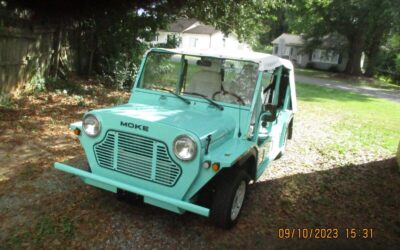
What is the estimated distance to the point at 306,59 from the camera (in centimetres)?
4600

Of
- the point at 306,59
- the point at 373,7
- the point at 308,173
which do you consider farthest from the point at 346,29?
the point at 308,173

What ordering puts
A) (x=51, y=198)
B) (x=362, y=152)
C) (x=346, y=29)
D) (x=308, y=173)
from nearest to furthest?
(x=51, y=198)
(x=308, y=173)
(x=362, y=152)
(x=346, y=29)

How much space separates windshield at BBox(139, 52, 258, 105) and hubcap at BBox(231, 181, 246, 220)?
41.6 inches

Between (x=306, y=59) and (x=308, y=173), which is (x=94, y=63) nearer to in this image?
(x=308, y=173)

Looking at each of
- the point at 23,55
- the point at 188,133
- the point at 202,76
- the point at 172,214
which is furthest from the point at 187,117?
the point at 23,55

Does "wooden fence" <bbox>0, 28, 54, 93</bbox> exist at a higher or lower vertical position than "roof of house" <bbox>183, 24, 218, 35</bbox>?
lower

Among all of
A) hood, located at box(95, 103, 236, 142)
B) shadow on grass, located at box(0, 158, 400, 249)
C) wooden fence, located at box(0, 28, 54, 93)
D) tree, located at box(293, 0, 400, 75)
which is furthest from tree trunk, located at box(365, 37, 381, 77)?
hood, located at box(95, 103, 236, 142)

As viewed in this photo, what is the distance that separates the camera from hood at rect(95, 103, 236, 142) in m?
3.81

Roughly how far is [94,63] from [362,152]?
1041 cm

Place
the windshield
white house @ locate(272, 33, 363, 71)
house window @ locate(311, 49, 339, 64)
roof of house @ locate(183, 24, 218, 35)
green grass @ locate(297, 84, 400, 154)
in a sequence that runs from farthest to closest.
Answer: roof of house @ locate(183, 24, 218, 35)
house window @ locate(311, 49, 339, 64)
white house @ locate(272, 33, 363, 71)
green grass @ locate(297, 84, 400, 154)
the windshield

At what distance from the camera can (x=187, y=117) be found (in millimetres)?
4191

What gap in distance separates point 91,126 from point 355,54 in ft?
111

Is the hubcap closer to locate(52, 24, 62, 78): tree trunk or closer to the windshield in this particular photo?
the windshield

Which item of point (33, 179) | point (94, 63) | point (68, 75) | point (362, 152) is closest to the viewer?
point (33, 179)
